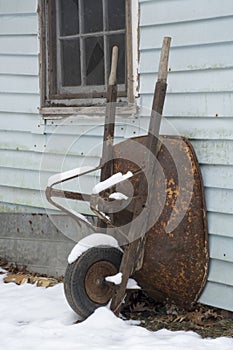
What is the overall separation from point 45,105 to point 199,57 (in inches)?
71.3

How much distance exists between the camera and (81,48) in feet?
19.6

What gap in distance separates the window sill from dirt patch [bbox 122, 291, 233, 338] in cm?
143

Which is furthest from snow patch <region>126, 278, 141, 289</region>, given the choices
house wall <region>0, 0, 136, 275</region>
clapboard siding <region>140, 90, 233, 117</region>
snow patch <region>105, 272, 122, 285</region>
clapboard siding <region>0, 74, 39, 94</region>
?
clapboard siding <region>0, 74, 39, 94</region>

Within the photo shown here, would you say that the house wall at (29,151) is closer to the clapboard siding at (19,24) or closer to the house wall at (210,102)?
the clapboard siding at (19,24)

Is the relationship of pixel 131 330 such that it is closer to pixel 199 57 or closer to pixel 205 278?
pixel 205 278

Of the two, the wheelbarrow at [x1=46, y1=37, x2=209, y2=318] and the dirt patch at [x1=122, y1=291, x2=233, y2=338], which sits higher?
the wheelbarrow at [x1=46, y1=37, x2=209, y2=318]

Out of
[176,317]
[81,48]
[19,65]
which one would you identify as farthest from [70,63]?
[176,317]

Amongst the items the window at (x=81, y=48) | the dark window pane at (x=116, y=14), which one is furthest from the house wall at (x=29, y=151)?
the dark window pane at (x=116, y=14)

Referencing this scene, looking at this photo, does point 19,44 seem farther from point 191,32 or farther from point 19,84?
point 191,32

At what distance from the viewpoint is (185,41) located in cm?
484

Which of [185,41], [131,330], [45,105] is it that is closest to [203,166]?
[185,41]

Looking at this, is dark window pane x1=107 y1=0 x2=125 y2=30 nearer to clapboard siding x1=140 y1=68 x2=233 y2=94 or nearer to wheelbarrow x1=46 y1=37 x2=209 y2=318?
clapboard siding x1=140 y1=68 x2=233 y2=94

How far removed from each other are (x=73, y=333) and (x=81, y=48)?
2.63 m

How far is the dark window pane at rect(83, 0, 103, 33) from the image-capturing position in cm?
577
